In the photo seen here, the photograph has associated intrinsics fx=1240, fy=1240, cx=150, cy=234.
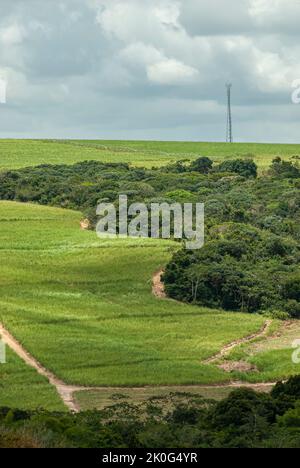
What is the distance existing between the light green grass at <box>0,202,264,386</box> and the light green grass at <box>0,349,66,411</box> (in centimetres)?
124

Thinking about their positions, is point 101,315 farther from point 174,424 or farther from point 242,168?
point 242,168

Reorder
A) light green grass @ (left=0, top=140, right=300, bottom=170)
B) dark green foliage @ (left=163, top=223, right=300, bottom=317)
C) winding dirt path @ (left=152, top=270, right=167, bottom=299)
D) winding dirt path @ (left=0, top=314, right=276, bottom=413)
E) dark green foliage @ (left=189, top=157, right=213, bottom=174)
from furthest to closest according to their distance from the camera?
light green grass @ (left=0, top=140, right=300, bottom=170)
dark green foliage @ (left=189, top=157, right=213, bottom=174)
winding dirt path @ (left=152, top=270, right=167, bottom=299)
dark green foliage @ (left=163, top=223, right=300, bottom=317)
winding dirt path @ (left=0, top=314, right=276, bottom=413)

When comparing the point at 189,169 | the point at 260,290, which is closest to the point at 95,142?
the point at 189,169

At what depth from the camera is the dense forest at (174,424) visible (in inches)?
1287

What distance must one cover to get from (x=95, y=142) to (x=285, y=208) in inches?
3009

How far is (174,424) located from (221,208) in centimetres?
5261

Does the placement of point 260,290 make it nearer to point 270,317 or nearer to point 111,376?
point 270,317

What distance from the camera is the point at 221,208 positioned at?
91.2 meters

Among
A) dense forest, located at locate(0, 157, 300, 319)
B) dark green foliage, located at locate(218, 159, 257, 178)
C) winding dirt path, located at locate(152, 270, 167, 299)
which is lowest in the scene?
winding dirt path, located at locate(152, 270, 167, 299)

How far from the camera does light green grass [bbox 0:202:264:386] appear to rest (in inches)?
2093

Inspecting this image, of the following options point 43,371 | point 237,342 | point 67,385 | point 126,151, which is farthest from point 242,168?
point 67,385

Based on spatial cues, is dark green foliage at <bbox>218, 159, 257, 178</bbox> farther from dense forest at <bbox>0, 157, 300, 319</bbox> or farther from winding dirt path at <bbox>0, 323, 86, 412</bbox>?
winding dirt path at <bbox>0, 323, 86, 412</bbox>

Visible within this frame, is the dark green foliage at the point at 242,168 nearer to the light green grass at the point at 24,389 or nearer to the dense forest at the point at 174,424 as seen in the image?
the light green grass at the point at 24,389

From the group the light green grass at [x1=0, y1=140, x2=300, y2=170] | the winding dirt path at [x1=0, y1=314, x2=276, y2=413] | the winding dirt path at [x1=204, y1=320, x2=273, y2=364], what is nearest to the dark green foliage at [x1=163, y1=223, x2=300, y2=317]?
the winding dirt path at [x1=204, y1=320, x2=273, y2=364]
